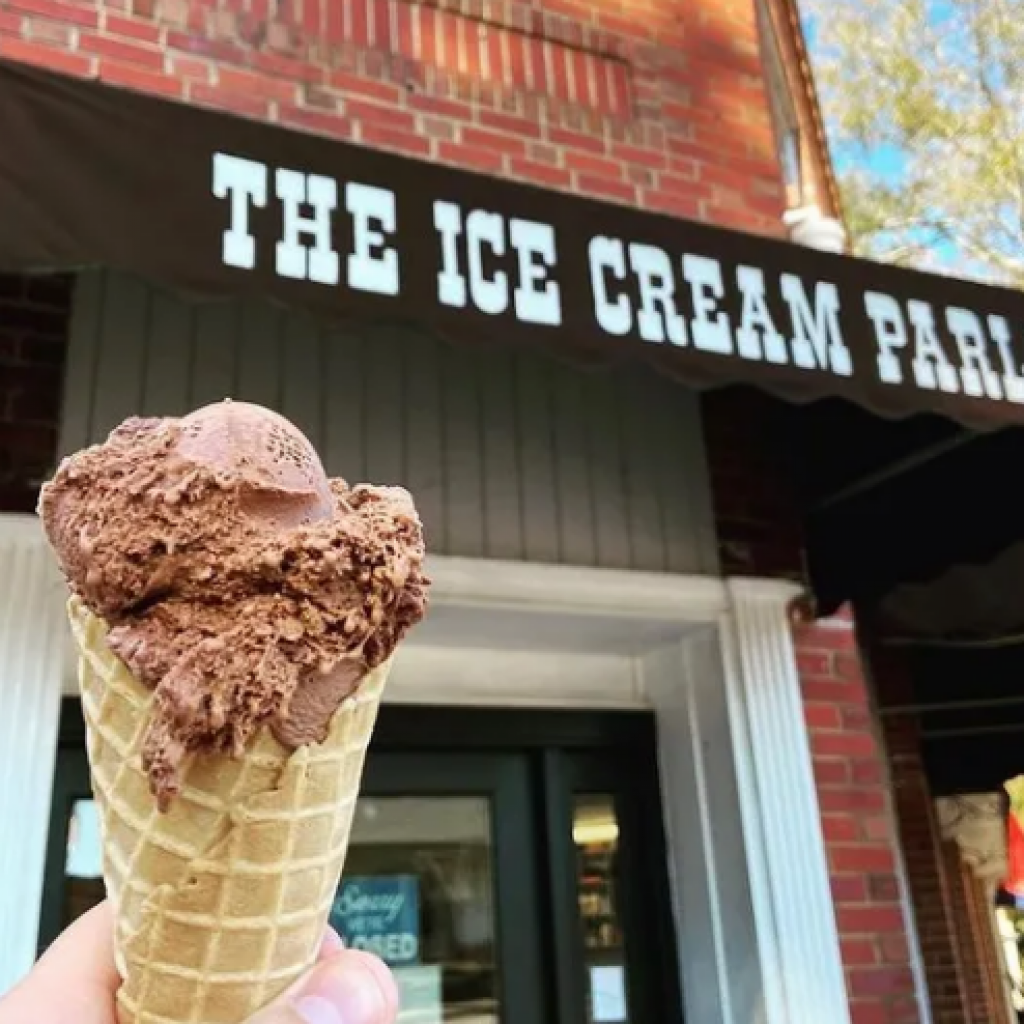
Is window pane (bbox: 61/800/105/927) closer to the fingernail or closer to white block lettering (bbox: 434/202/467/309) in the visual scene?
white block lettering (bbox: 434/202/467/309)

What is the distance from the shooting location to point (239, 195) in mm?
2271

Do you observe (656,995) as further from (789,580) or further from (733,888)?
(789,580)

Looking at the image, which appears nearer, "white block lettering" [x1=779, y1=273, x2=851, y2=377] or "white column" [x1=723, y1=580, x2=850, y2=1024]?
"white block lettering" [x1=779, y1=273, x2=851, y2=377]

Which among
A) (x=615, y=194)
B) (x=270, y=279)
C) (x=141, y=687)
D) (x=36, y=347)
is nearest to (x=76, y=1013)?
(x=141, y=687)

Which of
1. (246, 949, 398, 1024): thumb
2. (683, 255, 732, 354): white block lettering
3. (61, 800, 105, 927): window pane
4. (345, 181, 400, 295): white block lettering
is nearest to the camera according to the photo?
(246, 949, 398, 1024): thumb

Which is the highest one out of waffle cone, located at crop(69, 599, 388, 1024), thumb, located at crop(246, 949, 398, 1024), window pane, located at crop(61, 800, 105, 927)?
window pane, located at crop(61, 800, 105, 927)

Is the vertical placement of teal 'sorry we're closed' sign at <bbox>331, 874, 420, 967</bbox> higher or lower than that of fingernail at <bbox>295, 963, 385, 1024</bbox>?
higher

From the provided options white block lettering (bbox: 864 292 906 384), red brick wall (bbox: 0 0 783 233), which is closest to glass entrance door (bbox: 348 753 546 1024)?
white block lettering (bbox: 864 292 906 384)

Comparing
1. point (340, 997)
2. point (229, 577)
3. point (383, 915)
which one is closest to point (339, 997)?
point (340, 997)

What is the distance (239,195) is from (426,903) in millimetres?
2398

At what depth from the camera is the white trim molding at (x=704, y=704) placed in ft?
11.0

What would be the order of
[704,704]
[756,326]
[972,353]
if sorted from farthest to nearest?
[704,704] → [972,353] → [756,326]

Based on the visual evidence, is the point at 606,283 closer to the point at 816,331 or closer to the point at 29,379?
the point at 816,331

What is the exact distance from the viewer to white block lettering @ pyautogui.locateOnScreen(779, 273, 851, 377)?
2.69m
